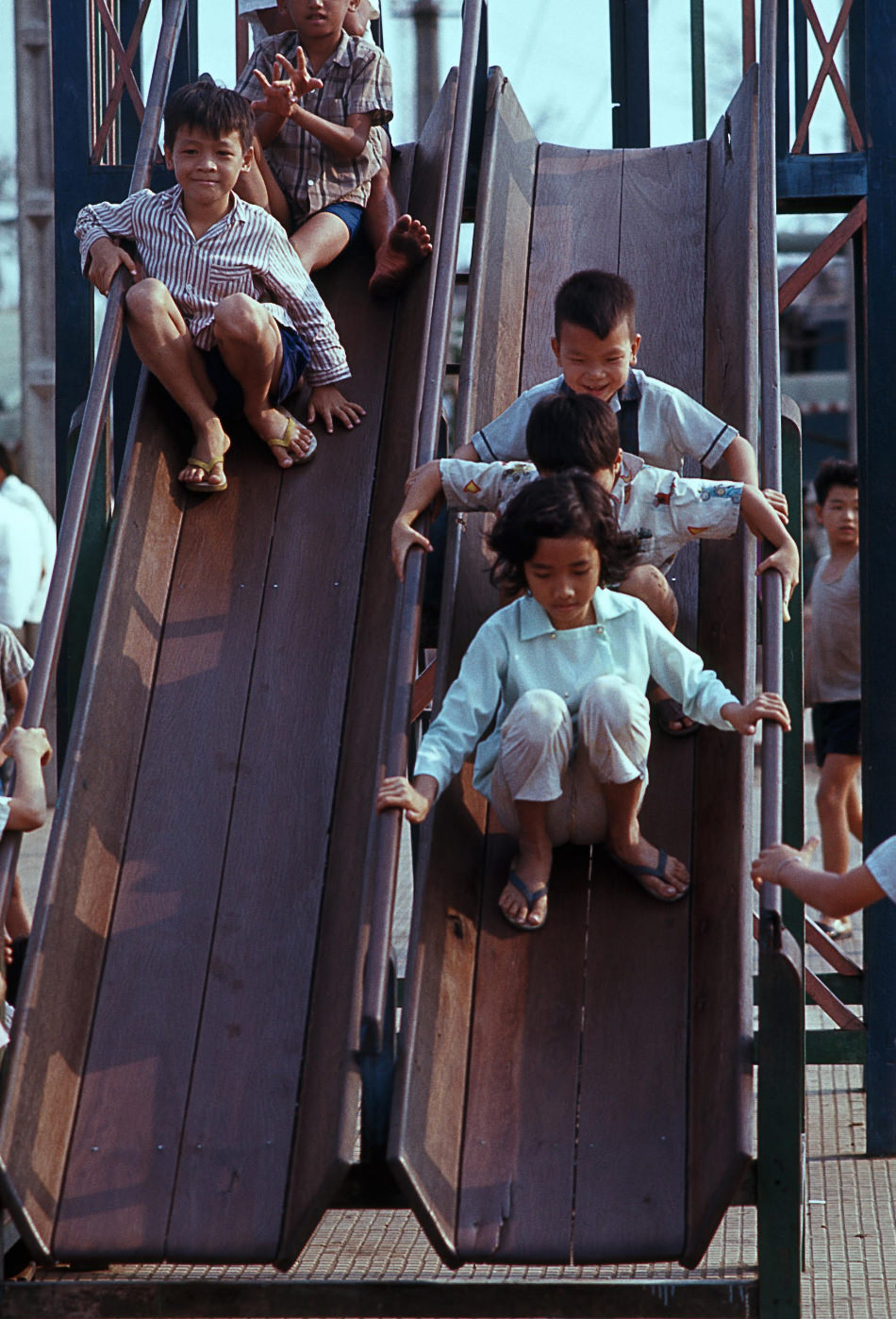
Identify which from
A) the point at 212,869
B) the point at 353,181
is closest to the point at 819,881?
the point at 212,869

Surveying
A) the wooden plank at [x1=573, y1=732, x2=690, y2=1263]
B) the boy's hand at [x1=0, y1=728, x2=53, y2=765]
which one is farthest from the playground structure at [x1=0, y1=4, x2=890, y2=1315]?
the boy's hand at [x1=0, y1=728, x2=53, y2=765]

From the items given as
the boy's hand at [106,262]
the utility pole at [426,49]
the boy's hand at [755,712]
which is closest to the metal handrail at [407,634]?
the boy's hand at [755,712]

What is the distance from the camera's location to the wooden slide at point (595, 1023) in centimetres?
303

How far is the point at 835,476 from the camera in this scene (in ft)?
22.9

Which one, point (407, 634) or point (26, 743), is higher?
point (407, 634)

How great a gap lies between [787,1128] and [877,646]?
2019 millimetres

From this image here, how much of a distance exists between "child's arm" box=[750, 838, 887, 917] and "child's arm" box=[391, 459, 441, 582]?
3.52 feet

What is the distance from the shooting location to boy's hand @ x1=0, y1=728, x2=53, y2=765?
3.39 meters

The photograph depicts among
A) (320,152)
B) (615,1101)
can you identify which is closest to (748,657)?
(615,1101)

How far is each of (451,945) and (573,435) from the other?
1149mm

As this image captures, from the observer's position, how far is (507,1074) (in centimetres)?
329

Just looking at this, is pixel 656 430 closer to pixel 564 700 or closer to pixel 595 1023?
pixel 564 700

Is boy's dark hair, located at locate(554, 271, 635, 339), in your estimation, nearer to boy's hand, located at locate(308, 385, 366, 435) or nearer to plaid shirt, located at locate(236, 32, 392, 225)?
boy's hand, located at locate(308, 385, 366, 435)

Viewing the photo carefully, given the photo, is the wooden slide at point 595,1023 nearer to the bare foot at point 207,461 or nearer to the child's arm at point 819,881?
the child's arm at point 819,881
